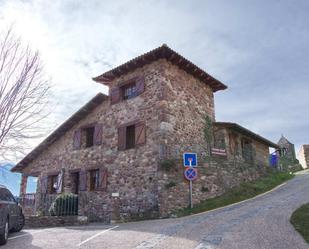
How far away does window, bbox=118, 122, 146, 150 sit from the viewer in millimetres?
12858

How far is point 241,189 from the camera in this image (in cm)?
1308

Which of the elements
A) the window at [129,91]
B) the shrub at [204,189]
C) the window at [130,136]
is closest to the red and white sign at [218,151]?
the shrub at [204,189]

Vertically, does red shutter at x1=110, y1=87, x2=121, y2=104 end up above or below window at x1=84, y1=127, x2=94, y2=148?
above

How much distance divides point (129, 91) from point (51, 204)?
6794mm

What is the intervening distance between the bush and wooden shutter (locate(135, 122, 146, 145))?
13.0 ft

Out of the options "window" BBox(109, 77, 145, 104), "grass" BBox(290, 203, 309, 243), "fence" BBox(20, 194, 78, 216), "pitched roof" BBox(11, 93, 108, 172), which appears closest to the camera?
"grass" BBox(290, 203, 309, 243)

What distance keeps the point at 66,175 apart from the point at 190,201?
834cm

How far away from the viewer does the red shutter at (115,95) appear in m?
14.9

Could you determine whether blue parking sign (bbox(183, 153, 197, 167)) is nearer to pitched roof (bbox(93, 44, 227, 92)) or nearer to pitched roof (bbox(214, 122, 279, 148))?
pitched roof (bbox(214, 122, 279, 148))

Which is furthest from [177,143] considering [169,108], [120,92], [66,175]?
[66,175]

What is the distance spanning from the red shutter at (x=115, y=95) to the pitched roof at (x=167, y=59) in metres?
0.80

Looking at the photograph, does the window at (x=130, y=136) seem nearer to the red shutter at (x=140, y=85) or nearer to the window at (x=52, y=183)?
the red shutter at (x=140, y=85)

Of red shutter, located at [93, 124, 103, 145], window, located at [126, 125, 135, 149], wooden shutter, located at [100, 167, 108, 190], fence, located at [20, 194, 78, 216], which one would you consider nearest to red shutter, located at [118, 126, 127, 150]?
window, located at [126, 125, 135, 149]

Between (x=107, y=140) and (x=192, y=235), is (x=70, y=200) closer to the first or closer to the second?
(x=107, y=140)
